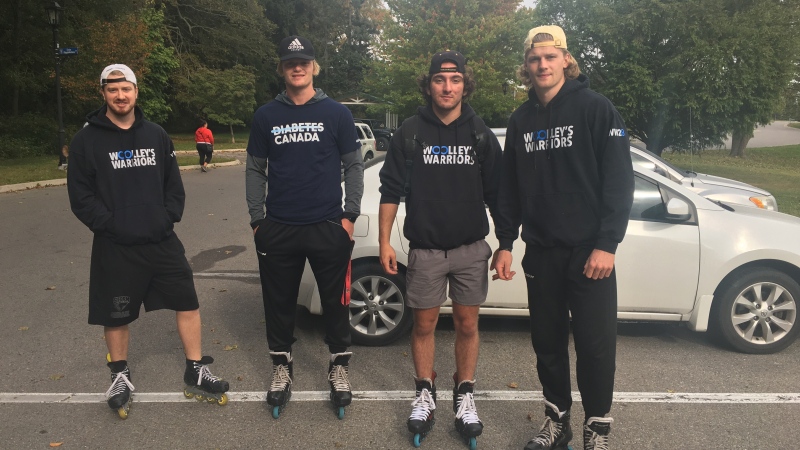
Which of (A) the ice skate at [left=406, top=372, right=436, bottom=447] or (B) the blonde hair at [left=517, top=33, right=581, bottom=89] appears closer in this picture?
(B) the blonde hair at [left=517, top=33, right=581, bottom=89]

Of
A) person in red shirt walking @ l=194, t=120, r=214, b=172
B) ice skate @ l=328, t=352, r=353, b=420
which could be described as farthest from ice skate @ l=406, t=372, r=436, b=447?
person in red shirt walking @ l=194, t=120, r=214, b=172

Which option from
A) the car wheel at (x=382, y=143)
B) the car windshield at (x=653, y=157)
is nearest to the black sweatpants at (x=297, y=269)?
the car windshield at (x=653, y=157)

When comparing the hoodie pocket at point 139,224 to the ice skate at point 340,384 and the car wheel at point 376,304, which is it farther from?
the car wheel at point 376,304

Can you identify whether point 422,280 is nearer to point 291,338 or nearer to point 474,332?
point 474,332

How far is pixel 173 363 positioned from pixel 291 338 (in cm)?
119

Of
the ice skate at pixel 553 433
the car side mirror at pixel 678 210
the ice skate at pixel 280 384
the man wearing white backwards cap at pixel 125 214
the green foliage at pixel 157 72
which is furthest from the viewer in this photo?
the green foliage at pixel 157 72

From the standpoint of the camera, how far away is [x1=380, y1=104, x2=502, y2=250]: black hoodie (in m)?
3.26

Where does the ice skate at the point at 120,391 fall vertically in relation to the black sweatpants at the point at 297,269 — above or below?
below

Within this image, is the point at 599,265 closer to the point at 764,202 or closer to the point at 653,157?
the point at 653,157

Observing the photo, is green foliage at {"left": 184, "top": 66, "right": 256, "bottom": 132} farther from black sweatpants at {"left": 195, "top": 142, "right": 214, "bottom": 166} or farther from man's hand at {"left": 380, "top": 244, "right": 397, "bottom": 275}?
man's hand at {"left": 380, "top": 244, "right": 397, "bottom": 275}

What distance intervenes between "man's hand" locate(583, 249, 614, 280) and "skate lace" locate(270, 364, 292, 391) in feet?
6.19

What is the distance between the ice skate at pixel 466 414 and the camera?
3248mm

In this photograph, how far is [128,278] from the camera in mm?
3605

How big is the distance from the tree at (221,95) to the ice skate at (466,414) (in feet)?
125
